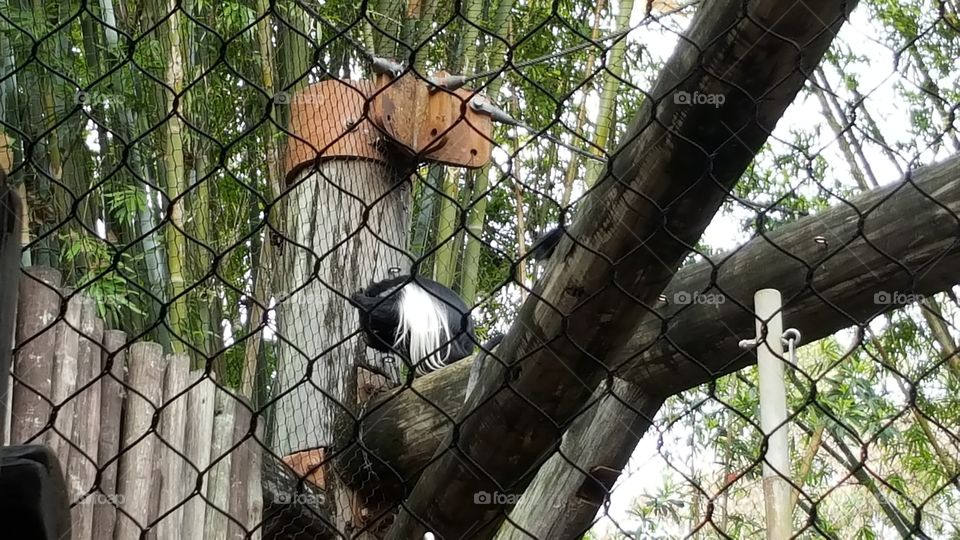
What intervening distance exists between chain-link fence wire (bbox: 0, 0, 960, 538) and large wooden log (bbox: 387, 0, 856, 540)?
1 cm

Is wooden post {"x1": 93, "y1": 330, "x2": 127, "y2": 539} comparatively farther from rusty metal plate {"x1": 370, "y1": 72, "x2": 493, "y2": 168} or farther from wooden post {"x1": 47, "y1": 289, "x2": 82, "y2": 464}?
rusty metal plate {"x1": 370, "y1": 72, "x2": 493, "y2": 168}

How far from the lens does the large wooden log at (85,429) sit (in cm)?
141

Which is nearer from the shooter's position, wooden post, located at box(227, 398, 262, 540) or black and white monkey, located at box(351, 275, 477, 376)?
wooden post, located at box(227, 398, 262, 540)

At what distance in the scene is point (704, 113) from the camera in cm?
89

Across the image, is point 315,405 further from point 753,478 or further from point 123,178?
point 753,478

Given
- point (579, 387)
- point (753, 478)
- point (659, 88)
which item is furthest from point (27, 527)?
point (753, 478)

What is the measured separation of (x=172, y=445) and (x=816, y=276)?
2.81 feet

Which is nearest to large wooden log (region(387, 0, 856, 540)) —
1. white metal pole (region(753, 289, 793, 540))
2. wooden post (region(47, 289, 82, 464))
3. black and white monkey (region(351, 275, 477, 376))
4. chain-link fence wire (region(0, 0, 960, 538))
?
chain-link fence wire (region(0, 0, 960, 538))

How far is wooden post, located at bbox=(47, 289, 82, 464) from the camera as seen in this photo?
1.40 m

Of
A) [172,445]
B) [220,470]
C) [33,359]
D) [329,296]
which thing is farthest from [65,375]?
[329,296]

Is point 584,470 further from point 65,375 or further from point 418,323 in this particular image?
point 418,323

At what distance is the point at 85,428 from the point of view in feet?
4.71

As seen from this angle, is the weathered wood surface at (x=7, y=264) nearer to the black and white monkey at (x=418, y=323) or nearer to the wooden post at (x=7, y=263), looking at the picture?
the wooden post at (x=7, y=263)

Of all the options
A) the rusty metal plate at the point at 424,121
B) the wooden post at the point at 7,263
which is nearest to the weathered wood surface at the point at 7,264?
the wooden post at the point at 7,263
